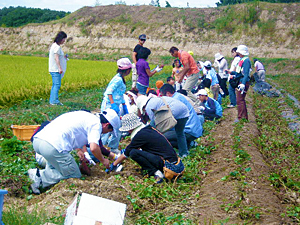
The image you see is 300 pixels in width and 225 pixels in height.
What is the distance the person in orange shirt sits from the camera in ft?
27.8

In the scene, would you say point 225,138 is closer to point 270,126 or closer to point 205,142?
point 205,142

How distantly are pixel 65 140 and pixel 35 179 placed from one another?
751 mm

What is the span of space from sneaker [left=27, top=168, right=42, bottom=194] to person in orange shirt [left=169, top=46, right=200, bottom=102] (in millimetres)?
4728

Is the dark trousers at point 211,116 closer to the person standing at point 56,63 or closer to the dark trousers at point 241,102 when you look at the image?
the dark trousers at point 241,102

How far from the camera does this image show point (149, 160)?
4.95 metres

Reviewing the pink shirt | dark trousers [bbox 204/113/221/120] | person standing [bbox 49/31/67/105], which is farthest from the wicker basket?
dark trousers [bbox 204/113/221/120]

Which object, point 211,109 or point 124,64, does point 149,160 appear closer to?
point 124,64

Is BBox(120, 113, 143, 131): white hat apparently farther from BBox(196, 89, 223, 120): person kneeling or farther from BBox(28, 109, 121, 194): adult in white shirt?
BBox(196, 89, 223, 120): person kneeling

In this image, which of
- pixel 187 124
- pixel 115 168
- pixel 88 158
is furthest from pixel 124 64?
pixel 115 168

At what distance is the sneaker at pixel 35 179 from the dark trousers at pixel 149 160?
134 centimetres

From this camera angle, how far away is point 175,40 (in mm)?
43531

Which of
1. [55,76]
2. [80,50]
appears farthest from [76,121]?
[80,50]

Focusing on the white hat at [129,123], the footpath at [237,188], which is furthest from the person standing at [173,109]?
the footpath at [237,188]

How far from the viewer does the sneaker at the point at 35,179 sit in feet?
15.1
